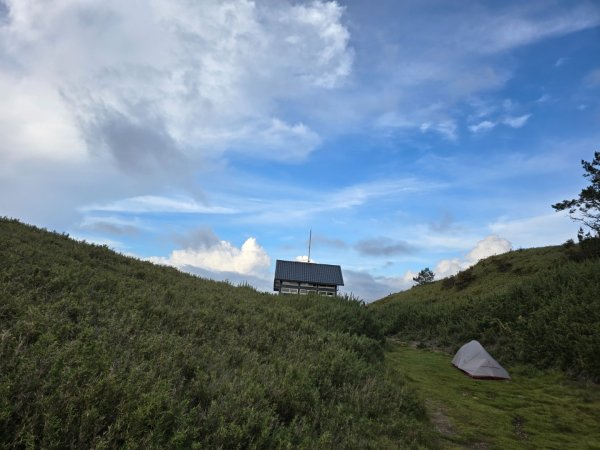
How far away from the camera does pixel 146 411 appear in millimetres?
4773

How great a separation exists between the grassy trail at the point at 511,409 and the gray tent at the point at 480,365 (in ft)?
1.10

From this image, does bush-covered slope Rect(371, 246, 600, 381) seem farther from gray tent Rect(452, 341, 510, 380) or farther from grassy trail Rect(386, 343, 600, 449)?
gray tent Rect(452, 341, 510, 380)

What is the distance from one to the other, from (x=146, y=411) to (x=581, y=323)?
16081 millimetres

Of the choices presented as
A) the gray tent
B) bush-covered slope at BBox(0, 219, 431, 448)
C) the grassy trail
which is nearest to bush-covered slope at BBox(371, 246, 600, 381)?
the grassy trail

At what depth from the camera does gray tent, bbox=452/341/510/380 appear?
14719 mm

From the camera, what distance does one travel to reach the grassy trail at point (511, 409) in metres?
8.86

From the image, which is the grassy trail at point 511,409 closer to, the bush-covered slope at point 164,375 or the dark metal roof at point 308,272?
the bush-covered slope at point 164,375

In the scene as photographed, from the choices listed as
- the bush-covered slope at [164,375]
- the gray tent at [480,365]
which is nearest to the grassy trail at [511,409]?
the gray tent at [480,365]

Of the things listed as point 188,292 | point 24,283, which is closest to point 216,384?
point 24,283

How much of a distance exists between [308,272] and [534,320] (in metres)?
29.3

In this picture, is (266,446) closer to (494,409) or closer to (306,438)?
(306,438)

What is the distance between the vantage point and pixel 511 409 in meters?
11.2

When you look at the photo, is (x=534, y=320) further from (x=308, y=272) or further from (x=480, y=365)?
(x=308, y=272)

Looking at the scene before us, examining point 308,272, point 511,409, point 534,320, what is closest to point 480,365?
point 511,409
